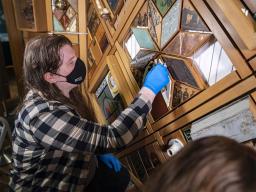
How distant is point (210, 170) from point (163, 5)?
0.93m

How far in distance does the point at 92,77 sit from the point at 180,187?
1691mm

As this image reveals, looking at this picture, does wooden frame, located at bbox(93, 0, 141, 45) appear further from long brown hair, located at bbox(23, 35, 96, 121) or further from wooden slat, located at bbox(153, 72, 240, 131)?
wooden slat, located at bbox(153, 72, 240, 131)

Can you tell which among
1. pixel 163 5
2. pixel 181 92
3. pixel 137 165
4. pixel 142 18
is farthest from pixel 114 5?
pixel 137 165

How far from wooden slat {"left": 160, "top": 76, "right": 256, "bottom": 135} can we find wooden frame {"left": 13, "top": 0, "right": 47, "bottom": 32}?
4.95 feet

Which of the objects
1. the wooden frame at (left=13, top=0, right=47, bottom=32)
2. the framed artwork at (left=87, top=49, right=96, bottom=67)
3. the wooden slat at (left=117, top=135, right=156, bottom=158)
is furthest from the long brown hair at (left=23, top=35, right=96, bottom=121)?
the wooden frame at (left=13, top=0, right=47, bottom=32)

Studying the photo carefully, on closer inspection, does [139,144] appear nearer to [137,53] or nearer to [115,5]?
[137,53]

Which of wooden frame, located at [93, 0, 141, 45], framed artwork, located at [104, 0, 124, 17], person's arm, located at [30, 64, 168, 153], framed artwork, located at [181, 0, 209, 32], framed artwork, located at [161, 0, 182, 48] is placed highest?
framed artwork, located at [104, 0, 124, 17]

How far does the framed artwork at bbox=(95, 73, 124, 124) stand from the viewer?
6.25ft

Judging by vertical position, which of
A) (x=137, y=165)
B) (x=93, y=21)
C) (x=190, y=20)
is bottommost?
(x=137, y=165)

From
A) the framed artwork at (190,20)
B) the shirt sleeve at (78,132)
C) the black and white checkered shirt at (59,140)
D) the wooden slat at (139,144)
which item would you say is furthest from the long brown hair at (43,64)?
the framed artwork at (190,20)

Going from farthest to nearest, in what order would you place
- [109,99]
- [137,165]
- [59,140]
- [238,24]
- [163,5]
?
1. [109,99]
2. [137,165]
3. [163,5]
4. [59,140]
5. [238,24]

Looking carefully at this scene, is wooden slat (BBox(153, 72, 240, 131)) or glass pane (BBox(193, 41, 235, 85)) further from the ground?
glass pane (BBox(193, 41, 235, 85))

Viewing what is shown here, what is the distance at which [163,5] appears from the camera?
1.36 meters

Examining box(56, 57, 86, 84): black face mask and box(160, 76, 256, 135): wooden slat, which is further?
box(56, 57, 86, 84): black face mask
